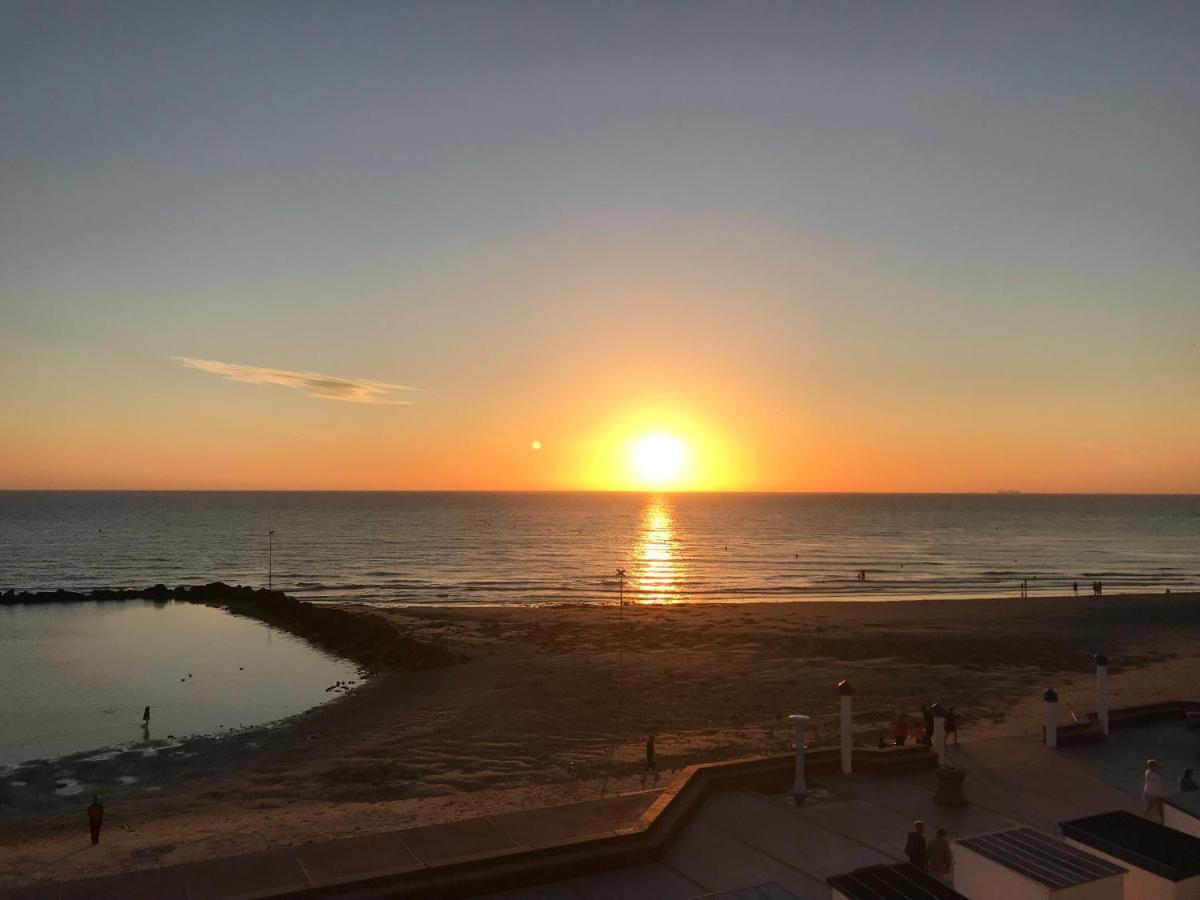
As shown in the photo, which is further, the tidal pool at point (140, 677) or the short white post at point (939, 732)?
the tidal pool at point (140, 677)

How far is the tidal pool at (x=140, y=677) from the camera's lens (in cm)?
2742

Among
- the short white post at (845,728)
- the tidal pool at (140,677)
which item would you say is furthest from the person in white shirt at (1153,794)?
the tidal pool at (140,677)

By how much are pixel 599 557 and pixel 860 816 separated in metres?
91.6

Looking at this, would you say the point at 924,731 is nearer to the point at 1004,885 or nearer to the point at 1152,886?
the point at 1152,886

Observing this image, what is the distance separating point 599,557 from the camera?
105 metres

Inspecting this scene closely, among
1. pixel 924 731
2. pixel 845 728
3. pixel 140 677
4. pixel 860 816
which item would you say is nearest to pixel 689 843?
pixel 860 816

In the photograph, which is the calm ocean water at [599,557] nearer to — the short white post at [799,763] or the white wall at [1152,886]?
the short white post at [799,763]

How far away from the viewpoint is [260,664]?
3912 cm

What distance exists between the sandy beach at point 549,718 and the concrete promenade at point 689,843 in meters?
4.56

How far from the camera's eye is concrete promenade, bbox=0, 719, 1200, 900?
1034 centimetres

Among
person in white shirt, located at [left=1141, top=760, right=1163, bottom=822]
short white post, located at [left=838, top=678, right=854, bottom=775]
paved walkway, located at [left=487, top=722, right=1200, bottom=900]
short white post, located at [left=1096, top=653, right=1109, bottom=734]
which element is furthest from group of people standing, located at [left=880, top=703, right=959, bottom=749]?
person in white shirt, located at [left=1141, top=760, right=1163, bottom=822]

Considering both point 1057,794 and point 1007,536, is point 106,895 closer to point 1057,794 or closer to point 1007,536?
point 1057,794

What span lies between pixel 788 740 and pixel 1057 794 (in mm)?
8678

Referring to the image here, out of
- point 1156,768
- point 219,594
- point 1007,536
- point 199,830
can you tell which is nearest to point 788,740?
point 1156,768
